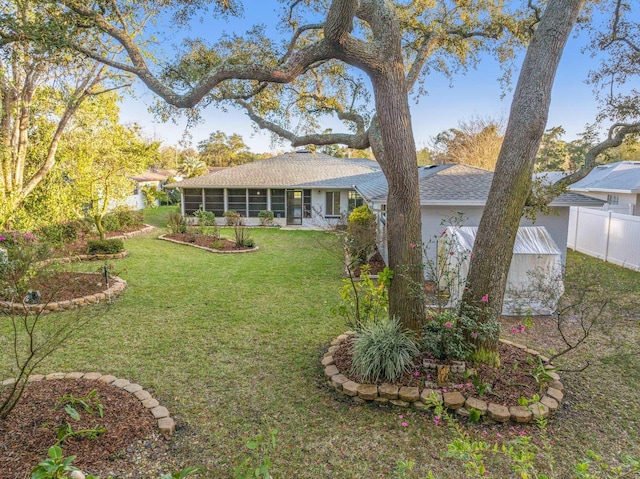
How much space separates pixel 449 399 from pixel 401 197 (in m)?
2.44

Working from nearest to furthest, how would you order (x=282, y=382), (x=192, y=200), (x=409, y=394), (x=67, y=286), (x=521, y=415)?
1. (x=521, y=415)
2. (x=409, y=394)
3. (x=282, y=382)
4. (x=67, y=286)
5. (x=192, y=200)

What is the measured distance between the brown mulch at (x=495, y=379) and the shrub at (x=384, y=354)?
0.31 ft

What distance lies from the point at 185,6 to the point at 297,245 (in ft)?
33.4

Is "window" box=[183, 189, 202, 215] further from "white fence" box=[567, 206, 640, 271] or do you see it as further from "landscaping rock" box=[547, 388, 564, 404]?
"landscaping rock" box=[547, 388, 564, 404]

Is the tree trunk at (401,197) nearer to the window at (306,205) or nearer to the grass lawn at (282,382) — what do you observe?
the grass lawn at (282,382)

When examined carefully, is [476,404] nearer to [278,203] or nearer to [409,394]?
[409,394]

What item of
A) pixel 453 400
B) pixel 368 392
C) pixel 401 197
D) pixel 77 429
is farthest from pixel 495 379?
pixel 77 429

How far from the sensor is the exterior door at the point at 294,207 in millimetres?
22578

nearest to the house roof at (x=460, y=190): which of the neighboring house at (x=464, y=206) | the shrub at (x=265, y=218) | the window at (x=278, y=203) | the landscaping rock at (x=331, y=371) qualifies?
the neighboring house at (x=464, y=206)

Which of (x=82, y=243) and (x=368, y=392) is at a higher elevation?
(x=82, y=243)

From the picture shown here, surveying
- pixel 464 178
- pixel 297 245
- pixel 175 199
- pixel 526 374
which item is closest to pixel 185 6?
pixel 526 374

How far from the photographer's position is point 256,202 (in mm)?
22703

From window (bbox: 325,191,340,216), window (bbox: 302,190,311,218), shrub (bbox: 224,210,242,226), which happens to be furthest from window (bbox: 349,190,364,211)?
shrub (bbox: 224,210,242,226)

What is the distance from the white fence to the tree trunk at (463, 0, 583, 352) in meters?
9.45
